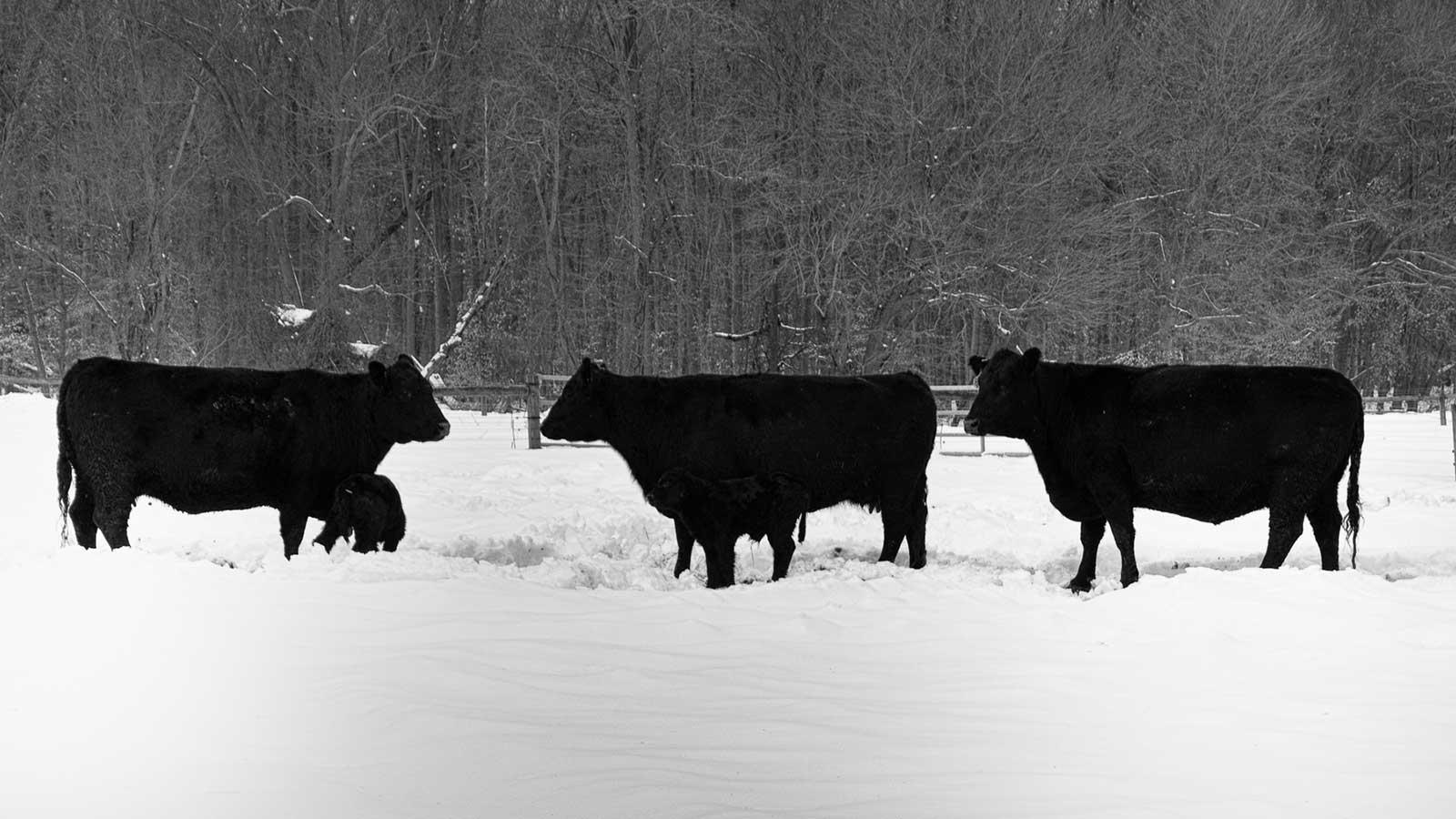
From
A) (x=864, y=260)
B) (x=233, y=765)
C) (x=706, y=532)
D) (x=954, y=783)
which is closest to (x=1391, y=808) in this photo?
(x=954, y=783)

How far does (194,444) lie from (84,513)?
3.68 ft

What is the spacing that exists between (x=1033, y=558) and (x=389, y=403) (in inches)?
224

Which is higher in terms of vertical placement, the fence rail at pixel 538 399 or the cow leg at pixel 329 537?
the fence rail at pixel 538 399

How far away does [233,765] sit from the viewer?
496 cm

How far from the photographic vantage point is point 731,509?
9609mm

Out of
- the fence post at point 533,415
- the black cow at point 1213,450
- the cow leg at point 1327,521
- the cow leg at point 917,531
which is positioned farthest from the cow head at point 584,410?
the fence post at point 533,415

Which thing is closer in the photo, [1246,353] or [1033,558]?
[1033,558]

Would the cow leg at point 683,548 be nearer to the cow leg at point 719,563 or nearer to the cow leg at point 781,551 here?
the cow leg at point 719,563

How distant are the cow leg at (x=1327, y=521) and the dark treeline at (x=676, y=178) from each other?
16.9 m

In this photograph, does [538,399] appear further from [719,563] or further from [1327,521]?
[1327,521]

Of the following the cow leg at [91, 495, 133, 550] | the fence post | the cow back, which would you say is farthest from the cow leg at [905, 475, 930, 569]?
the fence post

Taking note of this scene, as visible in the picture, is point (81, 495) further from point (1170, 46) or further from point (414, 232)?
point (1170, 46)

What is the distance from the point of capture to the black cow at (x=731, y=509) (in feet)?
31.4

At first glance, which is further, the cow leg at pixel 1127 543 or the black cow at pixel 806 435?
the black cow at pixel 806 435
